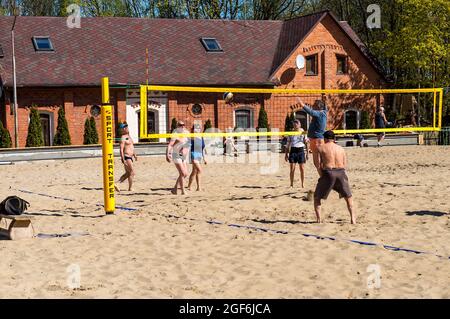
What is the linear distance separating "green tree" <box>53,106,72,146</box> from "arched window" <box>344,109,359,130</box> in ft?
47.6

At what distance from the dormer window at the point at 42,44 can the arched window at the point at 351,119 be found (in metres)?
15.3

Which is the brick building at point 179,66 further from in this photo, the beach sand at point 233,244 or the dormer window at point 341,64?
the beach sand at point 233,244

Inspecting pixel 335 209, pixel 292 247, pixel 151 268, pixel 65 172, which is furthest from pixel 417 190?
pixel 65 172

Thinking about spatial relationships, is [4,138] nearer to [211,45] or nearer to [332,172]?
[211,45]

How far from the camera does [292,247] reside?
9.75 metres

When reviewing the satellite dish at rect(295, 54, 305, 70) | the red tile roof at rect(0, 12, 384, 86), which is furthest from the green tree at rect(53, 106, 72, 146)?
the satellite dish at rect(295, 54, 305, 70)

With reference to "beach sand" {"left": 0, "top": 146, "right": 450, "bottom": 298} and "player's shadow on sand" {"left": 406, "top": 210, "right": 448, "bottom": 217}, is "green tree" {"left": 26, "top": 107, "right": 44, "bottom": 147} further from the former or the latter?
"player's shadow on sand" {"left": 406, "top": 210, "right": 448, "bottom": 217}

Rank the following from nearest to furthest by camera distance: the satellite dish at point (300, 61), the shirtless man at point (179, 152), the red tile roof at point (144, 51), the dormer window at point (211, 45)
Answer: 1. the shirtless man at point (179, 152)
2. the red tile roof at point (144, 51)
3. the satellite dish at point (300, 61)
4. the dormer window at point (211, 45)

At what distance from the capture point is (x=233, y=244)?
10.1 meters

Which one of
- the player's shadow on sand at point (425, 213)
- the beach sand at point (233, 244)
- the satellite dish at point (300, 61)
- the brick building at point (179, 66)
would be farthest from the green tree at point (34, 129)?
the player's shadow on sand at point (425, 213)

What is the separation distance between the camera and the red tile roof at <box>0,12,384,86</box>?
106 ft

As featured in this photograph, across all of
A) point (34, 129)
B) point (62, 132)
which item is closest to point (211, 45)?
point (62, 132)

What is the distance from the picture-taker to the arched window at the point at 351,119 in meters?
37.3

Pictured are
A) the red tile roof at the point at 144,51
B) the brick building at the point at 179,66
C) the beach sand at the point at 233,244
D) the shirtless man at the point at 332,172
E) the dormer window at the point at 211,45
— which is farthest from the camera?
the dormer window at the point at 211,45
